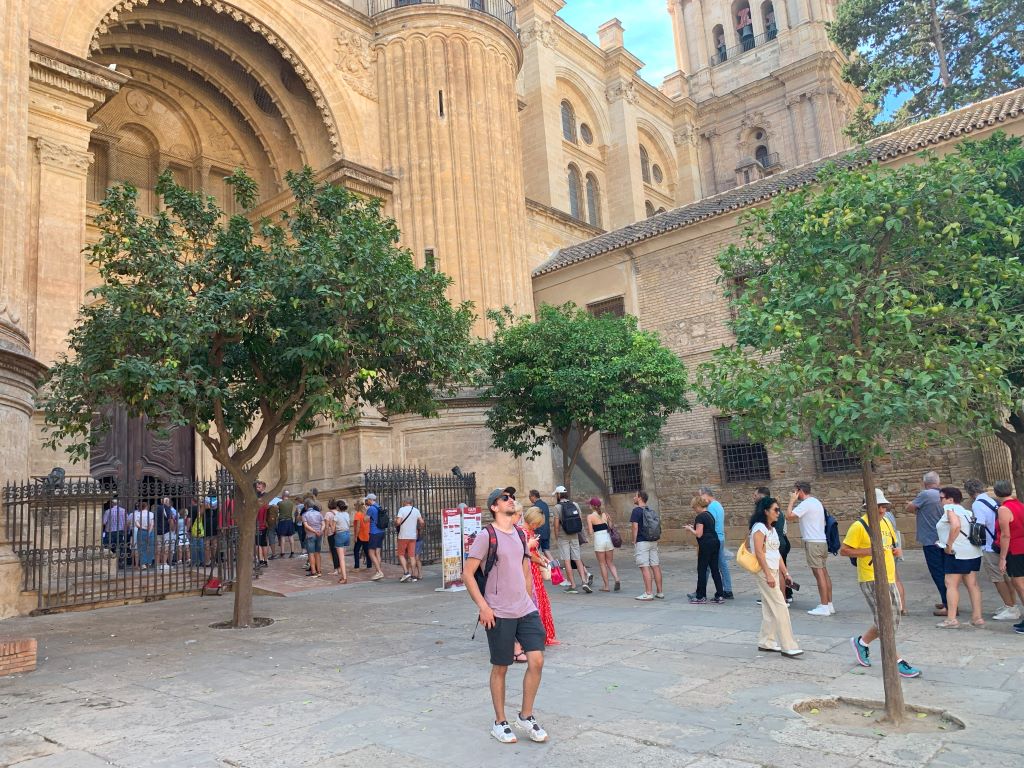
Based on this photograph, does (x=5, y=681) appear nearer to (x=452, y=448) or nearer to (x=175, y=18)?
(x=452, y=448)

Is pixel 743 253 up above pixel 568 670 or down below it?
above

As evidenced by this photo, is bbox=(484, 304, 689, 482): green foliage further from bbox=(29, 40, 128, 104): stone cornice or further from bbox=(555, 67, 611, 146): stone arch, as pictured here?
bbox=(555, 67, 611, 146): stone arch

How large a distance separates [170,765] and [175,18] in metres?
19.4

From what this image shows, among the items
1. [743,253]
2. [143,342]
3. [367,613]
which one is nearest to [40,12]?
[143,342]

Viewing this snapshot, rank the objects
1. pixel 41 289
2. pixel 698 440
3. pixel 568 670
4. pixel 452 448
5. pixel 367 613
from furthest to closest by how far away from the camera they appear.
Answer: pixel 698 440 → pixel 452 448 → pixel 41 289 → pixel 367 613 → pixel 568 670

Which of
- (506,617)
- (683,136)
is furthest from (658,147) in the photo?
(506,617)

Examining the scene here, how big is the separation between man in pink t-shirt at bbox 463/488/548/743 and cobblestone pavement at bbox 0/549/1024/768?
0.20 m

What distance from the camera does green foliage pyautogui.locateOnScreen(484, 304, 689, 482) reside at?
15.8 meters

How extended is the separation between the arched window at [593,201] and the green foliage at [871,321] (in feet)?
86.1

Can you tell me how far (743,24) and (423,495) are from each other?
1238 inches

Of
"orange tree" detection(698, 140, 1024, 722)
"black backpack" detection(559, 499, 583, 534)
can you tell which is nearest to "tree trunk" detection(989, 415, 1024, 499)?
"orange tree" detection(698, 140, 1024, 722)

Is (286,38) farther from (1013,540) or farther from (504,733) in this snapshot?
(504,733)

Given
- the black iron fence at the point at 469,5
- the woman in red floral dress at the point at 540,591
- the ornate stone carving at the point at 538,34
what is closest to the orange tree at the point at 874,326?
the woman in red floral dress at the point at 540,591

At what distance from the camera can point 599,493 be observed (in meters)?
22.9
